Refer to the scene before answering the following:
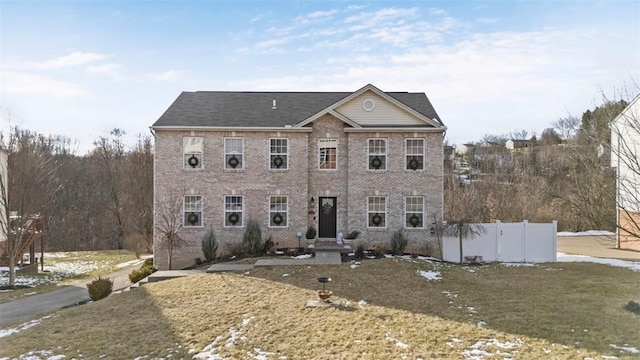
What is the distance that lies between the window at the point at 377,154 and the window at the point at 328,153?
1.72 m

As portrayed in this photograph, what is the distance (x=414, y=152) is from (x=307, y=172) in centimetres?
533

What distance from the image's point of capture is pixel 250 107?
2241cm

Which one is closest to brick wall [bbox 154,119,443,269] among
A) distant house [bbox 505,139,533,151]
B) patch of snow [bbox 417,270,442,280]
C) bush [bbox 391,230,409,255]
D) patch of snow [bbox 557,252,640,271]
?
bush [bbox 391,230,409,255]

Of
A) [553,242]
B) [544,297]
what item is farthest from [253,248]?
[553,242]

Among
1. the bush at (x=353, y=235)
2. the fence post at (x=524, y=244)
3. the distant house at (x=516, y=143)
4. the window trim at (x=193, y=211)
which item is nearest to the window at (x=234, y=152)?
the window trim at (x=193, y=211)

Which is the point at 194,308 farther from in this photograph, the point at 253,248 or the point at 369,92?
the point at 369,92

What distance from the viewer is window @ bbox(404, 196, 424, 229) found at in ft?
67.3

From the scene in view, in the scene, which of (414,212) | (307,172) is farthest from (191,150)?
(414,212)

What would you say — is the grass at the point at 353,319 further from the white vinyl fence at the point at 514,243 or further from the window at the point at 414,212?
the window at the point at 414,212

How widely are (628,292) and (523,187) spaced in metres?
27.5

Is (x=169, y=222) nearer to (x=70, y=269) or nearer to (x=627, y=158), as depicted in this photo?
(x=70, y=269)

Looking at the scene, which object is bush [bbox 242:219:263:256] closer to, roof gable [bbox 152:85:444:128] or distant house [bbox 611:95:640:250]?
roof gable [bbox 152:85:444:128]

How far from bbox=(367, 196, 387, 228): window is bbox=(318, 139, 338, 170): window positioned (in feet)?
8.27

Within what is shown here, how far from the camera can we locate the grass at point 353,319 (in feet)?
29.4
